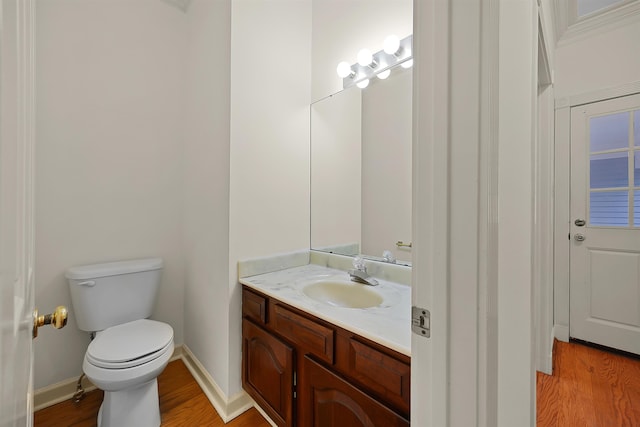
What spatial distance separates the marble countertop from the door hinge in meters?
0.21

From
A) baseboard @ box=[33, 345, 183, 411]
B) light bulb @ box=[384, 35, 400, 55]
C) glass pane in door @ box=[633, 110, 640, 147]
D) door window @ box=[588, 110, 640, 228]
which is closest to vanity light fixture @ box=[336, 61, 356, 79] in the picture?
light bulb @ box=[384, 35, 400, 55]

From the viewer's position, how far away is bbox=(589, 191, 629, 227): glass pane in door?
2076 mm

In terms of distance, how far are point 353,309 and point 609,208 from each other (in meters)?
2.45

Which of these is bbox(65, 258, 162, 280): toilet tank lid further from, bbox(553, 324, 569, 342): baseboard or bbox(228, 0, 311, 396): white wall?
bbox(553, 324, 569, 342): baseboard

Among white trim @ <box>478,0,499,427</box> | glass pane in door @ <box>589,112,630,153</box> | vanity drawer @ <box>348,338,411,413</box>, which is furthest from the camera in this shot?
glass pane in door @ <box>589,112,630,153</box>

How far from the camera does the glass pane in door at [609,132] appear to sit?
81.3 inches

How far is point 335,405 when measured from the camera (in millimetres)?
977

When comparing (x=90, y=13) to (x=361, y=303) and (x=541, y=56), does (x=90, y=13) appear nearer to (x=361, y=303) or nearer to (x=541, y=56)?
(x=361, y=303)

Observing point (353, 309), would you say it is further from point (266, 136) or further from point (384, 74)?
point (384, 74)

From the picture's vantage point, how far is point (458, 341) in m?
0.53

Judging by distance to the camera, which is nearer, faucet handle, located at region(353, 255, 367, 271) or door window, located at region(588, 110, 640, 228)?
faucet handle, located at region(353, 255, 367, 271)

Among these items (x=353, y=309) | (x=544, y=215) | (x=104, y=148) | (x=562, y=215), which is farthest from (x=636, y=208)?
(x=104, y=148)

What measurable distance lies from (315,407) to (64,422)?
4.78ft

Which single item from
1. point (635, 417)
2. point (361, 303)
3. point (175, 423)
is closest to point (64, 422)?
point (175, 423)
